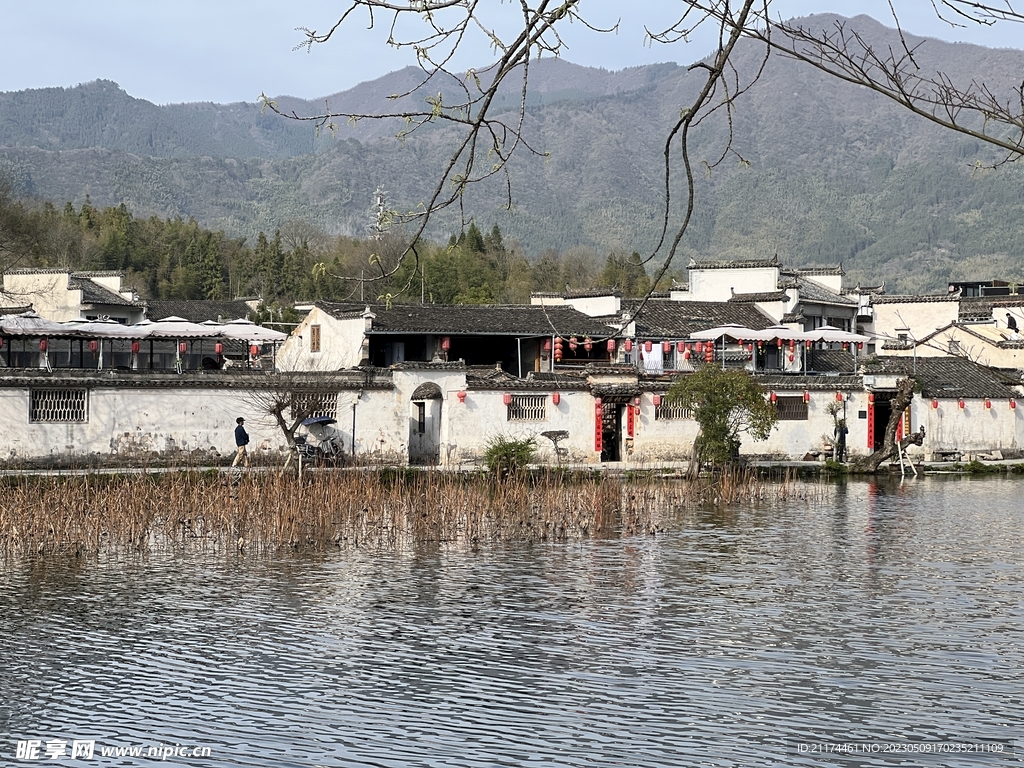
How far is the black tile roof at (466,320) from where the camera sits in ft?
133

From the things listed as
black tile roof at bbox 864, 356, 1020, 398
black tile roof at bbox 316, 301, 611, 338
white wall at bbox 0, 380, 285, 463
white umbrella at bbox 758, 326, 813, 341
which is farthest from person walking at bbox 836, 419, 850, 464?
white wall at bbox 0, 380, 285, 463

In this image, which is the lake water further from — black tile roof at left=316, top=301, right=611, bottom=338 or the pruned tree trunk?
black tile roof at left=316, top=301, right=611, bottom=338

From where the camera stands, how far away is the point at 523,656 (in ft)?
46.7

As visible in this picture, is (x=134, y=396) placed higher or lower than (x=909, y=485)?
higher

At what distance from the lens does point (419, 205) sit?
5.09 meters

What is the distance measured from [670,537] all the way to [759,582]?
469 cm

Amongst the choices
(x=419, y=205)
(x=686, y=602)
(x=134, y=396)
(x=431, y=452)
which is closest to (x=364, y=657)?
(x=686, y=602)

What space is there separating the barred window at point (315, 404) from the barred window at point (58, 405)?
507cm

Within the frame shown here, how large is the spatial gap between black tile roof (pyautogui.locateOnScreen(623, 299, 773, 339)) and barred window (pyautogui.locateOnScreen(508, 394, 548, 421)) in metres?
8.46

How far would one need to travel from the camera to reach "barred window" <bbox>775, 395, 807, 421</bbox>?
39062mm

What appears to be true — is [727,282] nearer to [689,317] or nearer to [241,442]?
[689,317]

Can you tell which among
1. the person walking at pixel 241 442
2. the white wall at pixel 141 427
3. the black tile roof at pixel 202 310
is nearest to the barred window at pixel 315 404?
the white wall at pixel 141 427

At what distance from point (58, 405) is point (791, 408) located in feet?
69.0

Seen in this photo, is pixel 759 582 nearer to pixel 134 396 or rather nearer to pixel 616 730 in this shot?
pixel 616 730
